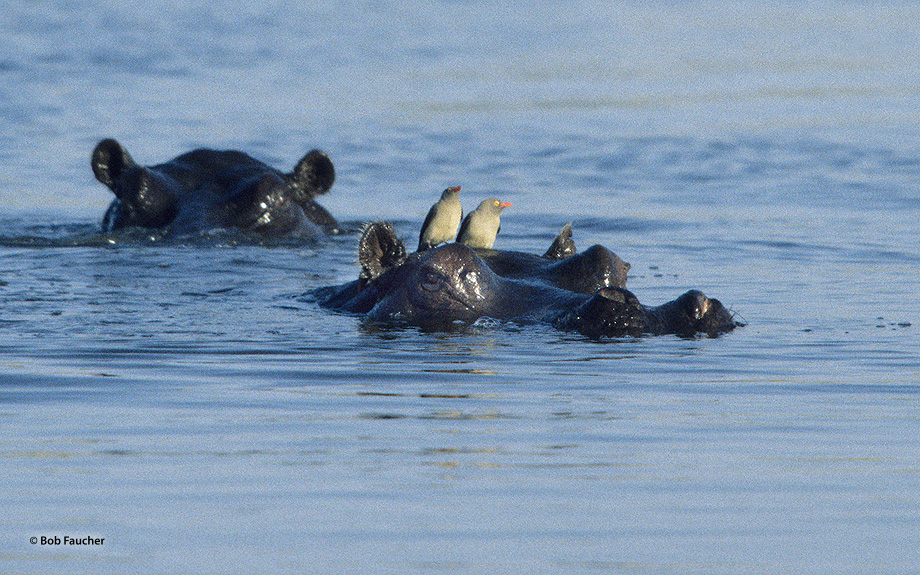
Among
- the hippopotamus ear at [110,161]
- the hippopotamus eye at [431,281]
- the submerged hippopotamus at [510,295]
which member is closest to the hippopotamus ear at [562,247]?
the submerged hippopotamus at [510,295]

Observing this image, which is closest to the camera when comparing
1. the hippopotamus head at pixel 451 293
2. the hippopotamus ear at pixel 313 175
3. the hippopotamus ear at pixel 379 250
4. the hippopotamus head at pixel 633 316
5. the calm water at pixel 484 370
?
the calm water at pixel 484 370

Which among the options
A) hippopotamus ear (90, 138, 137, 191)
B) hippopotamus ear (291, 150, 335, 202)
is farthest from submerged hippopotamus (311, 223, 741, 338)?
hippopotamus ear (90, 138, 137, 191)

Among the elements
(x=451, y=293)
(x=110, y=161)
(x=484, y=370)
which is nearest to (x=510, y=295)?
(x=451, y=293)

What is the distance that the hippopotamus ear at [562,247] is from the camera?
980 centimetres

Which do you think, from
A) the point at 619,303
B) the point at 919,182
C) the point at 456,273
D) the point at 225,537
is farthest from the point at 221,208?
the point at 919,182

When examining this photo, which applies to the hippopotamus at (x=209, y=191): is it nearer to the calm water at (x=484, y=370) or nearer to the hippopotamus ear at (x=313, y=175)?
the hippopotamus ear at (x=313, y=175)

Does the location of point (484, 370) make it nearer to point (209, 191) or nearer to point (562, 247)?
point (562, 247)

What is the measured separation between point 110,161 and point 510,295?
193 inches

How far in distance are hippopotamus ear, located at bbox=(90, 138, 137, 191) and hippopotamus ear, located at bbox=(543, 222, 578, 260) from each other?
410cm

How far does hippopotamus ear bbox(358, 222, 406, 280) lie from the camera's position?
9.20 metres

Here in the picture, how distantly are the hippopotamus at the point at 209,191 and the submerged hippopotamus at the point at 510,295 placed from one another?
3244 mm

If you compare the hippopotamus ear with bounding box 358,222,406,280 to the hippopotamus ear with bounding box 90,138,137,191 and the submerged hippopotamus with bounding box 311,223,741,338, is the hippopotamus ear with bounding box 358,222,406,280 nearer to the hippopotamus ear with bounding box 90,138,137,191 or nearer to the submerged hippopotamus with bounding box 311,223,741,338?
the submerged hippopotamus with bounding box 311,223,741,338

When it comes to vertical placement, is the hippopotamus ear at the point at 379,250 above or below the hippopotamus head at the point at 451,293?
above

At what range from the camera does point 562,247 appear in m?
9.89
